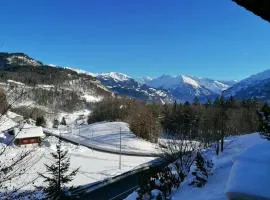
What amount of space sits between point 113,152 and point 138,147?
6.49 meters

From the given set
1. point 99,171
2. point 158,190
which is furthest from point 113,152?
point 158,190

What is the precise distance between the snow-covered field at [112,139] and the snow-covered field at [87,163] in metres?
5.31

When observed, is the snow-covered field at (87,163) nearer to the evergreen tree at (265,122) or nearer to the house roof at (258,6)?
the evergreen tree at (265,122)

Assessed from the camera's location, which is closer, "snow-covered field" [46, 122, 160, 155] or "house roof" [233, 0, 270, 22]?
"house roof" [233, 0, 270, 22]

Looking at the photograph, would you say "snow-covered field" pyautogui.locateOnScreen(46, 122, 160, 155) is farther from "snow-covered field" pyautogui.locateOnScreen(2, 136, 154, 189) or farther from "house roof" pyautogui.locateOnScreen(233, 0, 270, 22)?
"house roof" pyautogui.locateOnScreen(233, 0, 270, 22)

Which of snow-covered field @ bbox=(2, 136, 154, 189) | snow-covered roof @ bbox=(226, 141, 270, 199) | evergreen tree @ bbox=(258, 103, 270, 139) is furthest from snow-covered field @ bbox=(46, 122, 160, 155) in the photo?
snow-covered roof @ bbox=(226, 141, 270, 199)

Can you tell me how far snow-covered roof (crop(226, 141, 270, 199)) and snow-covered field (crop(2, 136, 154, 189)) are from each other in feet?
126

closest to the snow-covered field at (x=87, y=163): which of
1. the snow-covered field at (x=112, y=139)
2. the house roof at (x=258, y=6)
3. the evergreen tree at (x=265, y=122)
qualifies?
the snow-covered field at (x=112, y=139)

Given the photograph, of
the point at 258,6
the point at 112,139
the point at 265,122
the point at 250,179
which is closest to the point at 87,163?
the point at 112,139

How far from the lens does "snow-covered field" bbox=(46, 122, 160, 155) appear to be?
279 feet

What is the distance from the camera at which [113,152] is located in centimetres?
8156

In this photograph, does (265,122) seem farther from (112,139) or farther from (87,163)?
(112,139)

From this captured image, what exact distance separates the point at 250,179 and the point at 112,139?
85589 mm

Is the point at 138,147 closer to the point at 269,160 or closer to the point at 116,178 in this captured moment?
the point at 116,178
